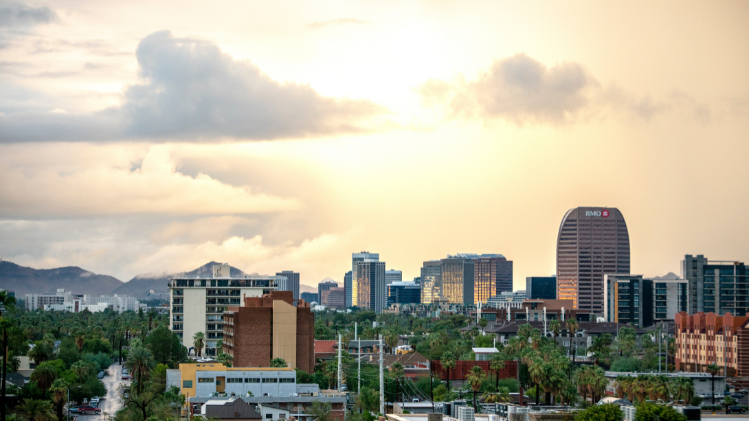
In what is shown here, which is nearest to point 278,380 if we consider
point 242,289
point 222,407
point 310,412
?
point 310,412

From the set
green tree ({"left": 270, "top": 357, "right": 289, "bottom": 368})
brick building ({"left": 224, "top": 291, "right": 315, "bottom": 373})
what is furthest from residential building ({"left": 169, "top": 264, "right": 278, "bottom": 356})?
green tree ({"left": 270, "top": 357, "right": 289, "bottom": 368})

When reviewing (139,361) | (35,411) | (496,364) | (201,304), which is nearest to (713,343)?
(496,364)

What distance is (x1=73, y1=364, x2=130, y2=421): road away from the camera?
122 m

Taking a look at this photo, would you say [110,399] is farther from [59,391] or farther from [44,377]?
[59,391]

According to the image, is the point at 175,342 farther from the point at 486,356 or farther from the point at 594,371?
the point at 594,371

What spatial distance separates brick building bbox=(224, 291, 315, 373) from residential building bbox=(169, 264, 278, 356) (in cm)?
4477

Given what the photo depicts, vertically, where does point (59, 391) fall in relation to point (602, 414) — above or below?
below

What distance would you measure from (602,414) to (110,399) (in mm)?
91419

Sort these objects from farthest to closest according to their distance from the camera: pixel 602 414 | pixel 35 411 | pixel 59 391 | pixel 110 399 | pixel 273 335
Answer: pixel 273 335, pixel 110 399, pixel 59 391, pixel 35 411, pixel 602 414

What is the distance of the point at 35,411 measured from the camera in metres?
104

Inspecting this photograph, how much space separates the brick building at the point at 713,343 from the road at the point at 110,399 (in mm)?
111636

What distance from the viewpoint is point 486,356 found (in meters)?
175

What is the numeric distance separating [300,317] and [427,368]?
24776 millimetres

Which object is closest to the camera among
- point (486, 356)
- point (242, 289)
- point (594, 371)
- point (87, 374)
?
point (594, 371)
